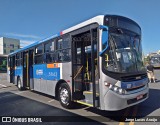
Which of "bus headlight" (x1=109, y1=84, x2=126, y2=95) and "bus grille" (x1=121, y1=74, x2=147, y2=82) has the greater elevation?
"bus grille" (x1=121, y1=74, x2=147, y2=82)

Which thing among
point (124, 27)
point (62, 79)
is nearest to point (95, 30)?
point (124, 27)

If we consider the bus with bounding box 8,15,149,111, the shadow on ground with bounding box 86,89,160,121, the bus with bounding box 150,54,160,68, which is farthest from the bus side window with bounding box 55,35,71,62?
the bus with bounding box 150,54,160,68

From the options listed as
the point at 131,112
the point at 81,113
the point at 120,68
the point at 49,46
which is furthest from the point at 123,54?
the point at 49,46

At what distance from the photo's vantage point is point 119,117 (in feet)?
20.7

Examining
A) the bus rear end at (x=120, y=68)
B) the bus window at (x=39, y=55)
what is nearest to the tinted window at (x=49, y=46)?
the bus window at (x=39, y=55)

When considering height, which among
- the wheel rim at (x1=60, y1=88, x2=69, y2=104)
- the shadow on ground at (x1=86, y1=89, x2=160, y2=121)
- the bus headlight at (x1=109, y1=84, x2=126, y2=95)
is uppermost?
the bus headlight at (x1=109, y1=84, x2=126, y2=95)

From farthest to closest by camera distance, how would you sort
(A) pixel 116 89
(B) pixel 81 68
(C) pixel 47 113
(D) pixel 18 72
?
(D) pixel 18 72 < (B) pixel 81 68 < (C) pixel 47 113 < (A) pixel 116 89

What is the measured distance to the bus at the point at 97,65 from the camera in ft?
18.3

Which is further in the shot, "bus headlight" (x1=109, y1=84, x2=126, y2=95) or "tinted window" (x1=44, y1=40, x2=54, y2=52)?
"tinted window" (x1=44, y1=40, x2=54, y2=52)

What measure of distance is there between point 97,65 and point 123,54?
0.89 metres

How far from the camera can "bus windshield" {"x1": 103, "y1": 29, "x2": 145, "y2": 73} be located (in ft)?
18.4

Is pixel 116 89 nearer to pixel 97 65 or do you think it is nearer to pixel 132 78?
pixel 132 78

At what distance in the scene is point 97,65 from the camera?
582cm

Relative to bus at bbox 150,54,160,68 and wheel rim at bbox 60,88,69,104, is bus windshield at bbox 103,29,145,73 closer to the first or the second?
wheel rim at bbox 60,88,69,104
